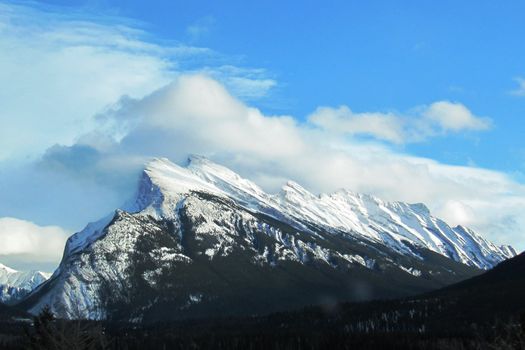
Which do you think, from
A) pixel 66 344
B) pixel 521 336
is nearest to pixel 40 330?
pixel 66 344

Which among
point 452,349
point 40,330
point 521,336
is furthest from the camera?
point 452,349

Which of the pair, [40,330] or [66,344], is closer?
[66,344]

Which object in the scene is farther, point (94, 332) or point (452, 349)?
point (452, 349)

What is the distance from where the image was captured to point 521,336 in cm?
6353

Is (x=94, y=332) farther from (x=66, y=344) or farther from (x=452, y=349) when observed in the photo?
→ (x=452, y=349)

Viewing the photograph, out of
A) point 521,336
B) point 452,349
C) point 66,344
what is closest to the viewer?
point 521,336

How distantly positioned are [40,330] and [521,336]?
7386 centimetres

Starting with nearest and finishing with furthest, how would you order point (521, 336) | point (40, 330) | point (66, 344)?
point (521, 336), point (66, 344), point (40, 330)

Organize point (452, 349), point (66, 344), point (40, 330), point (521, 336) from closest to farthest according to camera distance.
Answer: point (521, 336), point (66, 344), point (40, 330), point (452, 349)

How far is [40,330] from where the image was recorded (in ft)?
362

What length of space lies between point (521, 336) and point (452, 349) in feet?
462

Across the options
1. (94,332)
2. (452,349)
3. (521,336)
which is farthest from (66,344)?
(452,349)

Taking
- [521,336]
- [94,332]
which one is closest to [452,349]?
→ [94,332]

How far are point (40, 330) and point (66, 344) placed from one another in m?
24.8
